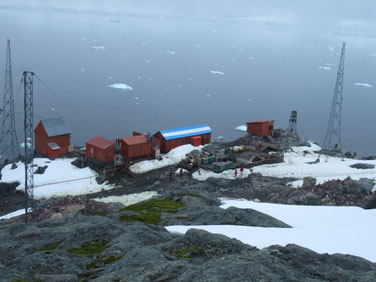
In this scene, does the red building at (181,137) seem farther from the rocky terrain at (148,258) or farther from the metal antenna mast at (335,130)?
the rocky terrain at (148,258)

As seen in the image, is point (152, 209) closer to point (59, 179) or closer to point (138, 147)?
point (59, 179)

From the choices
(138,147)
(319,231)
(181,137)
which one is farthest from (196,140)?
(319,231)

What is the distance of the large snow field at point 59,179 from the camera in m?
34.2

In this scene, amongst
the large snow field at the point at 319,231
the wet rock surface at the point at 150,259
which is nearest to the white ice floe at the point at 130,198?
the large snow field at the point at 319,231

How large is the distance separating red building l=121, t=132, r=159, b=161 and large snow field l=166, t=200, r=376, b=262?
1886cm

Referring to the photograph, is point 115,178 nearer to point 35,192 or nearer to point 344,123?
point 35,192

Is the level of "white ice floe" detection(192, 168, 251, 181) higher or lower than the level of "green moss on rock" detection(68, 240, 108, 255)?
lower

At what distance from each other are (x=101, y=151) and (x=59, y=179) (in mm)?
4644

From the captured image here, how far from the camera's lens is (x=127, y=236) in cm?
1452

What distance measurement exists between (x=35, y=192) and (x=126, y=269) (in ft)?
82.4

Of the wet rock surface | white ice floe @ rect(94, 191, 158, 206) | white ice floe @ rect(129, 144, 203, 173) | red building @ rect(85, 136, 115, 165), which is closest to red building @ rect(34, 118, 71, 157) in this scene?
red building @ rect(85, 136, 115, 165)

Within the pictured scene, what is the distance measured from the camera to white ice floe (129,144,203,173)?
38906 millimetres

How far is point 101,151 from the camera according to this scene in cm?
3769

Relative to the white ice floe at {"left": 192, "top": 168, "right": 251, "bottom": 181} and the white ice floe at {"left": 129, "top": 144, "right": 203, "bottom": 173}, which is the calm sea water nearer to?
the white ice floe at {"left": 129, "top": 144, "right": 203, "bottom": 173}
